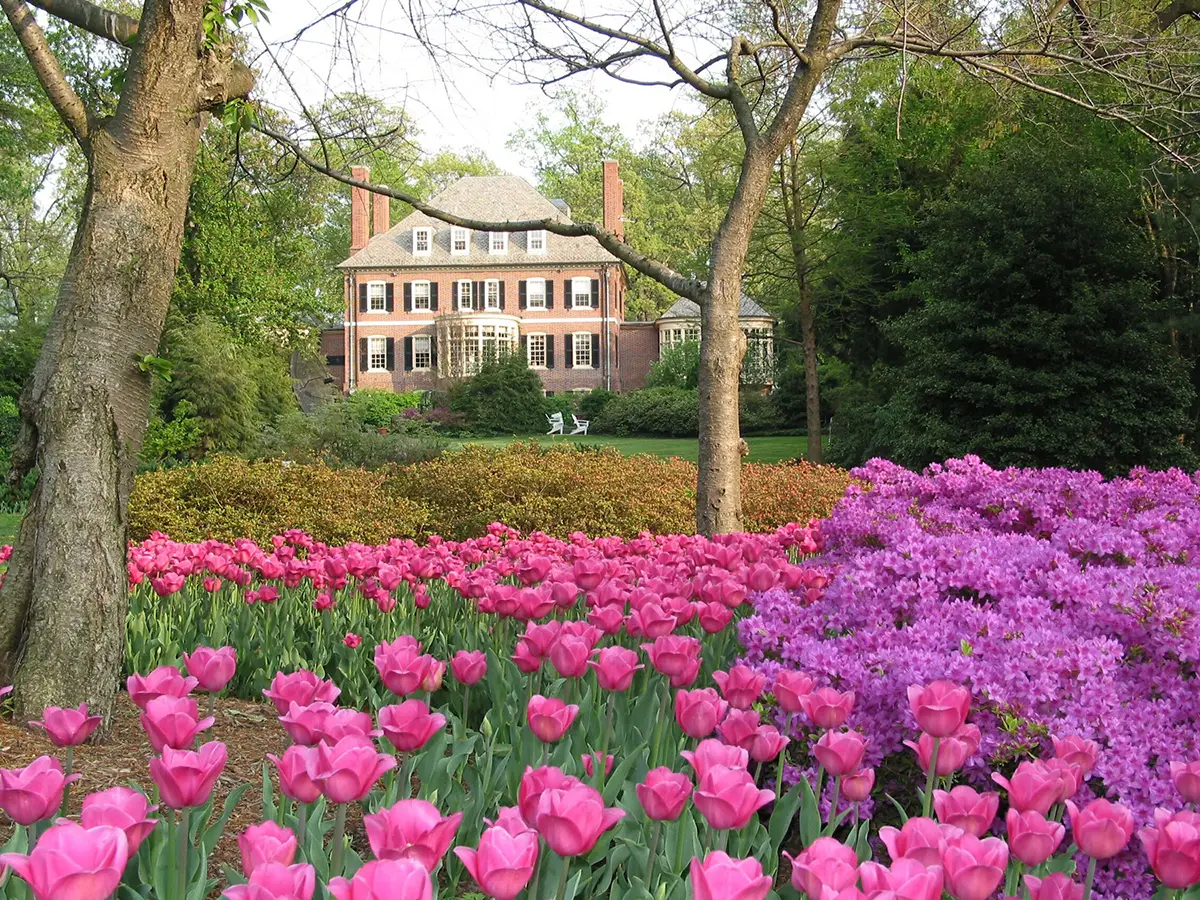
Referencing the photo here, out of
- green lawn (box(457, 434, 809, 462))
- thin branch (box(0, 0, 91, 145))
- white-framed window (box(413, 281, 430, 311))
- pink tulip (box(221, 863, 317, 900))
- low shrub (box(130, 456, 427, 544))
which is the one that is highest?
white-framed window (box(413, 281, 430, 311))

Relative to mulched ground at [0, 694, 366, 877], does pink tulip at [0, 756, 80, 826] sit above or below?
above

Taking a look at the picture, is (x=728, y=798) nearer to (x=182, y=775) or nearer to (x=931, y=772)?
(x=931, y=772)

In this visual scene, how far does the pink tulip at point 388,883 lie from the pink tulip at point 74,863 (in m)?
0.24

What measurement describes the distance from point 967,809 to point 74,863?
3.73 feet

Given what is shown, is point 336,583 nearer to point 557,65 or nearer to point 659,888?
point 659,888

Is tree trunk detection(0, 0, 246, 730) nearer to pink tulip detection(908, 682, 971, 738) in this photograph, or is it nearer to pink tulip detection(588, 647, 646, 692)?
pink tulip detection(588, 647, 646, 692)

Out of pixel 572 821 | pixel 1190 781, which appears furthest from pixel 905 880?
pixel 1190 781

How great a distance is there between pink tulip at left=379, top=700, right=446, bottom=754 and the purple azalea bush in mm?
992

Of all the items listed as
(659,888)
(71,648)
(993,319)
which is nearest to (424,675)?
(659,888)

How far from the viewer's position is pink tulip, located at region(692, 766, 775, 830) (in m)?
1.46

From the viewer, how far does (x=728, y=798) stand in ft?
4.78

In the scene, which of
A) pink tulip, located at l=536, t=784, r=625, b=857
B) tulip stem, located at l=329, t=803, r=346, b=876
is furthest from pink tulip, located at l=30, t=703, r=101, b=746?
pink tulip, located at l=536, t=784, r=625, b=857

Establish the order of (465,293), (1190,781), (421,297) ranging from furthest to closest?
1. (465,293)
2. (421,297)
3. (1190,781)

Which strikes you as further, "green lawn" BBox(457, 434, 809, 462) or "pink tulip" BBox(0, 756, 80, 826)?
"green lawn" BBox(457, 434, 809, 462)
